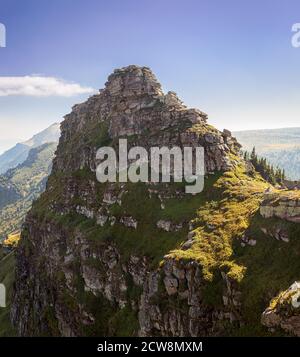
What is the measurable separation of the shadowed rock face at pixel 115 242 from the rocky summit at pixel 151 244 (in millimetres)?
390

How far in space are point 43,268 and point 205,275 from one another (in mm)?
96565

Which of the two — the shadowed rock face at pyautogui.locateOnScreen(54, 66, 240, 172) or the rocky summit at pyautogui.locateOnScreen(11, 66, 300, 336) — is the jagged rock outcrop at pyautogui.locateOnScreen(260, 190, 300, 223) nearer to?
the rocky summit at pyautogui.locateOnScreen(11, 66, 300, 336)

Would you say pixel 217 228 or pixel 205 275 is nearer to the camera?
pixel 205 275

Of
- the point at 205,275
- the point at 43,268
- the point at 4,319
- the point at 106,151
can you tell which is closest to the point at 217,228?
the point at 205,275

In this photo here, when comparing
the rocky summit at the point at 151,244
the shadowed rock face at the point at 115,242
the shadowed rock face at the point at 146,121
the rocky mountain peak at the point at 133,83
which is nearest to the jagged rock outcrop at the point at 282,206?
the rocky summit at the point at 151,244

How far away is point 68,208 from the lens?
6545 inches

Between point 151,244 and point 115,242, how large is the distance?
16.1 m

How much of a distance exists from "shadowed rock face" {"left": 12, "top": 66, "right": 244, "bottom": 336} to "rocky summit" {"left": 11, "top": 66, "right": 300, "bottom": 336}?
1.28 ft

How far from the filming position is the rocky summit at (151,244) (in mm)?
78375

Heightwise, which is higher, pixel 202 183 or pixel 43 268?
pixel 202 183
